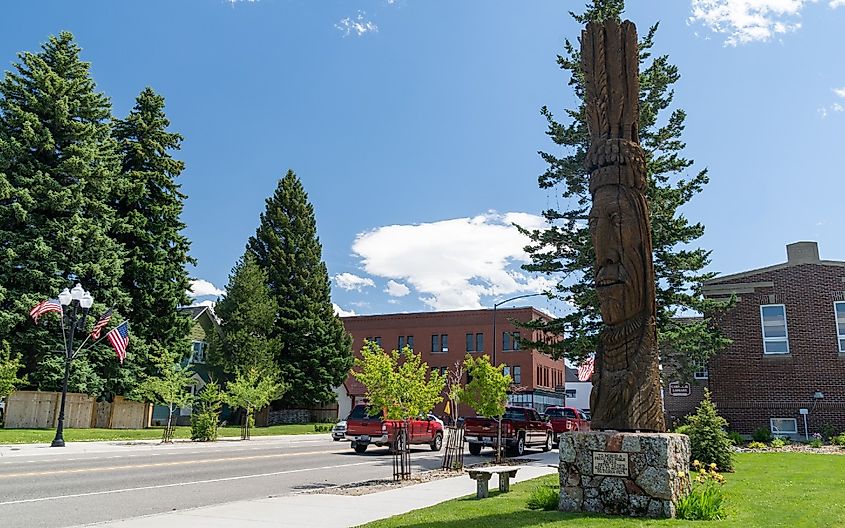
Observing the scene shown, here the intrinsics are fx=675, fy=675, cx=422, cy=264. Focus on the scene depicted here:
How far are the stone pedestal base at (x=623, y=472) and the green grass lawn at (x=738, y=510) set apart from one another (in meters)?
0.37

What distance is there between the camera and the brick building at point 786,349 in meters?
27.1

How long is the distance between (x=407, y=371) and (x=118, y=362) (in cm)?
2477

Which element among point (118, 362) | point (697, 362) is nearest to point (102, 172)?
point (118, 362)

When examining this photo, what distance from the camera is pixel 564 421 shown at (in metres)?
32.3

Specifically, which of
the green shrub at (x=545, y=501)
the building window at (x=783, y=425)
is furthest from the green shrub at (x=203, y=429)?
the green shrub at (x=545, y=501)

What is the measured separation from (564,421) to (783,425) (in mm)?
9315

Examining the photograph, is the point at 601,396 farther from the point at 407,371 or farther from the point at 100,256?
the point at 100,256

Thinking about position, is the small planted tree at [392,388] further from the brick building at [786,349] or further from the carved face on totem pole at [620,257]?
the brick building at [786,349]

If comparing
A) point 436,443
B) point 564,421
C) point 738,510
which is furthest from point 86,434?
point 738,510

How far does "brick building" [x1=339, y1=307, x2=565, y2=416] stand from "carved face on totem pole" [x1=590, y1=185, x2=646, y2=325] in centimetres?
5708

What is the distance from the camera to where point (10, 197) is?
32875 mm

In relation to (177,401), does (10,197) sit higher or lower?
higher

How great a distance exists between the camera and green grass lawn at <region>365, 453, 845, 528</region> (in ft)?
28.2

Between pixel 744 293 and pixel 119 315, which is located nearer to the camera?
pixel 744 293
